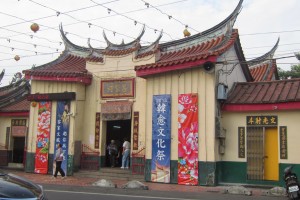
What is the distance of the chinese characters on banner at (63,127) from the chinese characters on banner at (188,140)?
5740 millimetres

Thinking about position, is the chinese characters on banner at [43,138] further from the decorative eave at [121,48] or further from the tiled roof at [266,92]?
the tiled roof at [266,92]

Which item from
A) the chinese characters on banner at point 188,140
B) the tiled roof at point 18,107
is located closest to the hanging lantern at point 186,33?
the chinese characters on banner at point 188,140

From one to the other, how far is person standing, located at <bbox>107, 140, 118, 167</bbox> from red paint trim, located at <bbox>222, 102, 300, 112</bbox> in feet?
19.1

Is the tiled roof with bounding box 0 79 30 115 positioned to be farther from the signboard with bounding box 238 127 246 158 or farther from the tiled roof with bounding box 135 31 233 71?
the signboard with bounding box 238 127 246 158

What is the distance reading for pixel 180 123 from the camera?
16.0m

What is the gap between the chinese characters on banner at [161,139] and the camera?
53.1 ft

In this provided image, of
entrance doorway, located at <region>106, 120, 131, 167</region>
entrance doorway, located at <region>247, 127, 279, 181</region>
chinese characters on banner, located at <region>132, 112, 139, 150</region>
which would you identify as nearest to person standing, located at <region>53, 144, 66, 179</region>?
entrance doorway, located at <region>106, 120, 131, 167</region>

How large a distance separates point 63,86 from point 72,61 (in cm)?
245

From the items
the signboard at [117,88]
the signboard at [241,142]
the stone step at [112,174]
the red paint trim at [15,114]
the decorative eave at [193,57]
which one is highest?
the decorative eave at [193,57]

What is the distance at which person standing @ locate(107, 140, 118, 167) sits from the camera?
18.8 metres

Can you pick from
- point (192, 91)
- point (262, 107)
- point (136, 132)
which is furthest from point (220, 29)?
point (136, 132)

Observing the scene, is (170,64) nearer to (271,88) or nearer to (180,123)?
(180,123)

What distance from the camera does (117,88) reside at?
61.1ft

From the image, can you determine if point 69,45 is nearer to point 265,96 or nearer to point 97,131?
point 97,131
